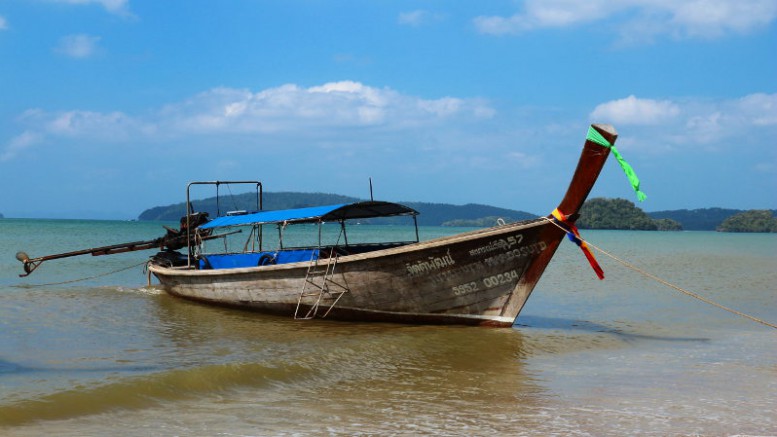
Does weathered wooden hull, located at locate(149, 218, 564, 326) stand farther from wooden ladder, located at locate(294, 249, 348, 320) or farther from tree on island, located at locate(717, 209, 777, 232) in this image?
tree on island, located at locate(717, 209, 777, 232)

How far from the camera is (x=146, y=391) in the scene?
24.9ft

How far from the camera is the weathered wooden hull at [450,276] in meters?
10.7

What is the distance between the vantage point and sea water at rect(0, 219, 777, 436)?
253 inches

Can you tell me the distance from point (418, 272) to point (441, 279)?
0.39 metres

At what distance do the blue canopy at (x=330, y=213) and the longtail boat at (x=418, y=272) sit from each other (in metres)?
0.02

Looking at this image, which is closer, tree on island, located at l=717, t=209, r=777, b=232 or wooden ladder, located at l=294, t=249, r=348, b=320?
wooden ladder, located at l=294, t=249, r=348, b=320

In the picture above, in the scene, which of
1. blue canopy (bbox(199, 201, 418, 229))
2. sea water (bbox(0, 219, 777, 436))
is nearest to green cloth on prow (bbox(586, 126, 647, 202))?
sea water (bbox(0, 219, 777, 436))

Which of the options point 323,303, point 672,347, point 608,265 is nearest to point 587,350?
point 672,347

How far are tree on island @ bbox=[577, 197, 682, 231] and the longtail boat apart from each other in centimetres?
12655

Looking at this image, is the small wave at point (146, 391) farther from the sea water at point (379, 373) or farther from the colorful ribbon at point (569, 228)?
the colorful ribbon at point (569, 228)

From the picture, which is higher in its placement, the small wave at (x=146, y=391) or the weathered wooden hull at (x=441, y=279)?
the weathered wooden hull at (x=441, y=279)

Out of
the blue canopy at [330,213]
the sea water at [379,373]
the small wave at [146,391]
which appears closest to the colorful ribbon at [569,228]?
the sea water at [379,373]

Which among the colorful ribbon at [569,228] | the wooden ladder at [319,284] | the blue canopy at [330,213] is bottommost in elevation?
the wooden ladder at [319,284]

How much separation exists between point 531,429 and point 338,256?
6.27m
